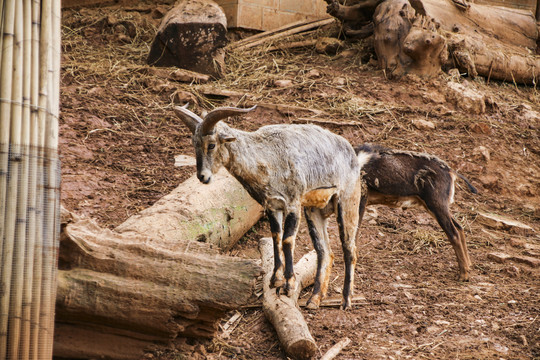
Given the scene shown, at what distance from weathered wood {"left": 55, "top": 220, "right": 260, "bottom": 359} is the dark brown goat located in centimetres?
337

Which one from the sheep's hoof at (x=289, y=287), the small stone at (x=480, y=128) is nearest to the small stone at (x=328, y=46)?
the small stone at (x=480, y=128)

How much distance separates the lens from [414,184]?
7027 millimetres

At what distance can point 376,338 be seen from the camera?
5.18m

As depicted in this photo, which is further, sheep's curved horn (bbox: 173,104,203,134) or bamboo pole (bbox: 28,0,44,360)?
sheep's curved horn (bbox: 173,104,203,134)

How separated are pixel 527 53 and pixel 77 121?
29.8ft

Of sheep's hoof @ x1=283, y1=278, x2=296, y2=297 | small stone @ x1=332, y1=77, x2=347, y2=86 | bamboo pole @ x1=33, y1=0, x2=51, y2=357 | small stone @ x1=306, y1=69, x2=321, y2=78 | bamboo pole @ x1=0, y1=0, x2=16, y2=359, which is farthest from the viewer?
small stone @ x1=306, y1=69, x2=321, y2=78

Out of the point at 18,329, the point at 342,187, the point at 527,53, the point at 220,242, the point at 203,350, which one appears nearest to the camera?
the point at 18,329

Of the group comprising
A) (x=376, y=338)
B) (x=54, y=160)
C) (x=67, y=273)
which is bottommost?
(x=376, y=338)

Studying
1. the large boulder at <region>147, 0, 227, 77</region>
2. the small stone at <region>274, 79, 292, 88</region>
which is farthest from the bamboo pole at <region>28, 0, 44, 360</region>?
the small stone at <region>274, 79, 292, 88</region>

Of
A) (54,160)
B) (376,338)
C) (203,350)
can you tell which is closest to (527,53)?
(376,338)

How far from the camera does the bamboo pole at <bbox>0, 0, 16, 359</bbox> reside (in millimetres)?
3219

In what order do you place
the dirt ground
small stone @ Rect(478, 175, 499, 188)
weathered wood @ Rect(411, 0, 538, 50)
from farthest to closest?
weathered wood @ Rect(411, 0, 538, 50) < small stone @ Rect(478, 175, 499, 188) < the dirt ground

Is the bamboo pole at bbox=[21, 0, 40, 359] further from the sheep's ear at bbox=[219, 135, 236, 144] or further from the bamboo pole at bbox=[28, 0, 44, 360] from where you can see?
the sheep's ear at bbox=[219, 135, 236, 144]

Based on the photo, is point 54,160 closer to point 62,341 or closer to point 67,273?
point 67,273
